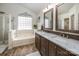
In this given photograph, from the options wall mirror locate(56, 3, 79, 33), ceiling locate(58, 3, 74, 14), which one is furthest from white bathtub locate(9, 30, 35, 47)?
ceiling locate(58, 3, 74, 14)

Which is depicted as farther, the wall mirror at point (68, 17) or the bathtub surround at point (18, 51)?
the bathtub surround at point (18, 51)

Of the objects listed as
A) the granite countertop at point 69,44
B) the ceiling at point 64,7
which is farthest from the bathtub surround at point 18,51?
the ceiling at point 64,7

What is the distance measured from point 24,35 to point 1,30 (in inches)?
46.9

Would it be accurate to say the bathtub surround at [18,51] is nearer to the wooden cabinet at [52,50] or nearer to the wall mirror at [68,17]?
the wooden cabinet at [52,50]

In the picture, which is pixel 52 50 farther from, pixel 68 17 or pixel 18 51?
pixel 18 51

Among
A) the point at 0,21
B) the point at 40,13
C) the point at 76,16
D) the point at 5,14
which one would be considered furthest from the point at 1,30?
the point at 76,16

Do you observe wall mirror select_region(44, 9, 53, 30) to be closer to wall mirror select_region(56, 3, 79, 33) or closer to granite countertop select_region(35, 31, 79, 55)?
wall mirror select_region(56, 3, 79, 33)

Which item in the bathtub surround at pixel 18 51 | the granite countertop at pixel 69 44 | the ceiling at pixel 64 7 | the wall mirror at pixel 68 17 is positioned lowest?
the bathtub surround at pixel 18 51

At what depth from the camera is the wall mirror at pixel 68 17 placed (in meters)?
2.01

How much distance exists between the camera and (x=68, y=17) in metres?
2.29

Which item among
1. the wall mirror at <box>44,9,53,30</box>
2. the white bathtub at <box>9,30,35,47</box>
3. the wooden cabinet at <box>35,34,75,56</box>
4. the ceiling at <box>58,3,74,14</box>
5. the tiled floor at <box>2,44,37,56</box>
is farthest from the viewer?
the white bathtub at <box>9,30,35,47</box>

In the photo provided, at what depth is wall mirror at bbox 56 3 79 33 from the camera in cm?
201

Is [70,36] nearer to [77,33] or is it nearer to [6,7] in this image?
[77,33]

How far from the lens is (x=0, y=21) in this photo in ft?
15.4
